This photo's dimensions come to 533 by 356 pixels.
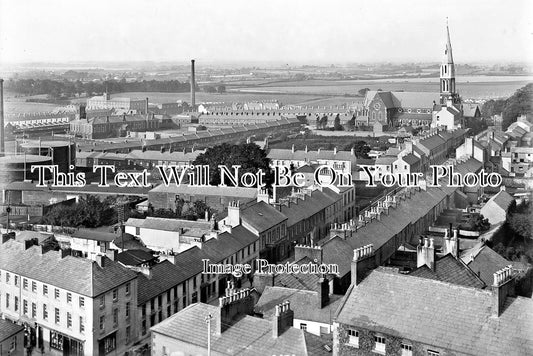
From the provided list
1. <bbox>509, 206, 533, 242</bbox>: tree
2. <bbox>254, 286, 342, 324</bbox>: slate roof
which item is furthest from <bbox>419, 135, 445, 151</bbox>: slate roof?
<bbox>254, 286, 342, 324</bbox>: slate roof

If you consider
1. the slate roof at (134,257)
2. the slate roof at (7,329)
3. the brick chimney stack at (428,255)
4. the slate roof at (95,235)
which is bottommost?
the slate roof at (95,235)

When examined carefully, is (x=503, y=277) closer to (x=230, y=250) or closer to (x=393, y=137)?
(x=230, y=250)

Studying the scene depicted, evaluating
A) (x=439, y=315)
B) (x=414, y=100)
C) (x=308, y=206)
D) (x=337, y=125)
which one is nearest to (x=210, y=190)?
(x=308, y=206)

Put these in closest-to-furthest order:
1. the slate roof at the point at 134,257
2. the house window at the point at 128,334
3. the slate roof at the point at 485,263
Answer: the house window at the point at 128,334, the slate roof at the point at 485,263, the slate roof at the point at 134,257

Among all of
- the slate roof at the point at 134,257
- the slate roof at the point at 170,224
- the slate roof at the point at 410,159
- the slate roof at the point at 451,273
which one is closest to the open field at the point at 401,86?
the slate roof at the point at 410,159

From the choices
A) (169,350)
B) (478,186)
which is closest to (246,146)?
(478,186)

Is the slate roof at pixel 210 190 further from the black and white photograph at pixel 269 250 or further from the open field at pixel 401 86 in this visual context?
the open field at pixel 401 86

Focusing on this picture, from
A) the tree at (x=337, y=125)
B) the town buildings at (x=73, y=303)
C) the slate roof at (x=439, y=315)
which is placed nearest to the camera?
the slate roof at (x=439, y=315)
